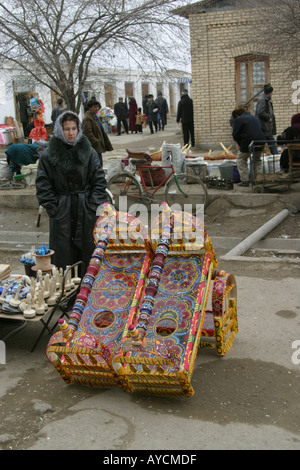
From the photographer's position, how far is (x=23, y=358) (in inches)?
179

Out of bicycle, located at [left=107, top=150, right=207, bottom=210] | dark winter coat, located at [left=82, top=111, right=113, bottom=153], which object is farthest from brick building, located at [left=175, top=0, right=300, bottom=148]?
dark winter coat, located at [left=82, top=111, right=113, bottom=153]

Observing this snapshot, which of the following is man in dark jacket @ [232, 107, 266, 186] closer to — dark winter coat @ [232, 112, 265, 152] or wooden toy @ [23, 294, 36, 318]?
dark winter coat @ [232, 112, 265, 152]

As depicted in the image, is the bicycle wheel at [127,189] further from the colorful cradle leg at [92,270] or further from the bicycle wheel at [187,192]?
the colorful cradle leg at [92,270]

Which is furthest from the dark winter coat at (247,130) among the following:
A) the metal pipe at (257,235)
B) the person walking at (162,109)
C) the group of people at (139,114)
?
the group of people at (139,114)

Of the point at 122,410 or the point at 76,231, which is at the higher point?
the point at 76,231

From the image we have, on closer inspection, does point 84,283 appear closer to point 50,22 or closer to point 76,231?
point 76,231

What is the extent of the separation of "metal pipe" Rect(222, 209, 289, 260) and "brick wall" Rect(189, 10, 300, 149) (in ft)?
21.1

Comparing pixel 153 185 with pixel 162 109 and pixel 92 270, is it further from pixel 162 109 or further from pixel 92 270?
pixel 162 109

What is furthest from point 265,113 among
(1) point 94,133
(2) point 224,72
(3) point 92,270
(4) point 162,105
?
(4) point 162,105

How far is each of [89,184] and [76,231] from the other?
473mm

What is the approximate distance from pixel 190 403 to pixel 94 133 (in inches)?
255
